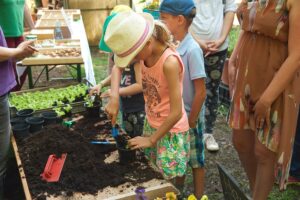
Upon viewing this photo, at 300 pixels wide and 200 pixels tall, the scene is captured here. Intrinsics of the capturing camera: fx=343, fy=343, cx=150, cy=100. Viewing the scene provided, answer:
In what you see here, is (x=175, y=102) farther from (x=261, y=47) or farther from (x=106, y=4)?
(x=106, y=4)

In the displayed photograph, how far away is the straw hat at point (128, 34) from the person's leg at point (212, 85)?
A: 175 cm

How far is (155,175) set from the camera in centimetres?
192

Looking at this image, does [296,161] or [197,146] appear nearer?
[197,146]

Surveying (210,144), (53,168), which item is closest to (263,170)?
(53,168)

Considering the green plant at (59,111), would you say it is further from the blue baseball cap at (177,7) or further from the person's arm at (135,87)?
the blue baseball cap at (177,7)

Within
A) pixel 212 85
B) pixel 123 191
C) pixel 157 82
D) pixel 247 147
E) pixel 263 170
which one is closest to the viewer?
pixel 123 191

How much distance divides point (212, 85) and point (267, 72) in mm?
1497

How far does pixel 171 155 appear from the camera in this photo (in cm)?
198

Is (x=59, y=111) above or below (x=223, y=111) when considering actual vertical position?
above

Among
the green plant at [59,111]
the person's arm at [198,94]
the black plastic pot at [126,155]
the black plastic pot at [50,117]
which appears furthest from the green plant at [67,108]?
the person's arm at [198,94]

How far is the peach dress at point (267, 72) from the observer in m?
1.92

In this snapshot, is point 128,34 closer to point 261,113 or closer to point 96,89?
point 261,113

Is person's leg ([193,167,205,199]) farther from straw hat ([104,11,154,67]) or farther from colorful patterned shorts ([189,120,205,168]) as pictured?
straw hat ([104,11,154,67])

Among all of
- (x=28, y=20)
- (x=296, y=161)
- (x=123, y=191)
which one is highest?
(x=28, y=20)
